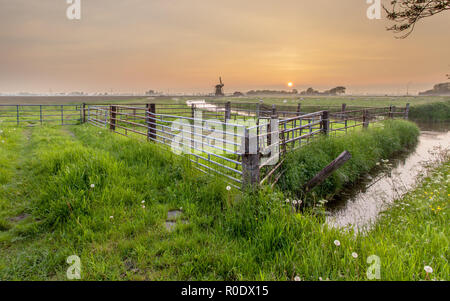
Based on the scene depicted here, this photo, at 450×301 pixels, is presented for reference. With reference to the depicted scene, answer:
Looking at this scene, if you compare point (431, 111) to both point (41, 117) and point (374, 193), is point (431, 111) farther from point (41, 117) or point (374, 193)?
point (41, 117)

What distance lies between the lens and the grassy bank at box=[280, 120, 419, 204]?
6.74 metres

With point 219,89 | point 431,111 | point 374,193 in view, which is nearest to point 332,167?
point 374,193

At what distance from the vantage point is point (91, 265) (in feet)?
10.1

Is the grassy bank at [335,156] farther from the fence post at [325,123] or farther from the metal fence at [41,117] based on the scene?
the metal fence at [41,117]

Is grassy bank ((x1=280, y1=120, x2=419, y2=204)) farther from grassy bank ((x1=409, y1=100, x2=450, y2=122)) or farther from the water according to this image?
grassy bank ((x1=409, y1=100, x2=450, y2=122))

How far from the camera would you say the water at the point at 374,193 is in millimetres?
6016

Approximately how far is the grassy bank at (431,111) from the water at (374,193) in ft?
95.0

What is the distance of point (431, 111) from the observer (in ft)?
117

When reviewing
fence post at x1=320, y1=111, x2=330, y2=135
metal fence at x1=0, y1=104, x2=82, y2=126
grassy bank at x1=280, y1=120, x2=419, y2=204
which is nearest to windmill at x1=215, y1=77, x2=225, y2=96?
metal fence at x1=0, y1=104, x2=82, y2=126

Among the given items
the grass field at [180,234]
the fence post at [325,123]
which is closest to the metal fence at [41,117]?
the grass field at [180,234]

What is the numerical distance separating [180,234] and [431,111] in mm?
43332

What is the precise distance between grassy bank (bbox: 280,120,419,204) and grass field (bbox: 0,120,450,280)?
5.10 ft
